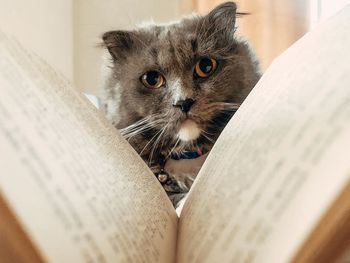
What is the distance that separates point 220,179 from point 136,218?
0.08 meters

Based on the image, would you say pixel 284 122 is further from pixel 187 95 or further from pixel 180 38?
pixel 180 38

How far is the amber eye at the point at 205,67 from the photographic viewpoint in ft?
3.05

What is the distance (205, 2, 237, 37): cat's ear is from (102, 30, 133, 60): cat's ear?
176 mm

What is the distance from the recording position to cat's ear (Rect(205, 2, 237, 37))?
0.98 m

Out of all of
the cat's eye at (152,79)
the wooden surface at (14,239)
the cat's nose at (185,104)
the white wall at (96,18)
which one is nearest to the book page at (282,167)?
the wooden surface at (14,239)

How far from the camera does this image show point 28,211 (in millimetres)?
288

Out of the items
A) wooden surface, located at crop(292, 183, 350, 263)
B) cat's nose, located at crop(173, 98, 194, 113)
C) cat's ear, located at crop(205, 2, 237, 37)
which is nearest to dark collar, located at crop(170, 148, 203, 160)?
cat's nose, located at crop(173, 98, 194, 113)

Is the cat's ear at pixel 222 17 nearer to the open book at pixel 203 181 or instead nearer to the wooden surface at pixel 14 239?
the open book at pixel 203 181

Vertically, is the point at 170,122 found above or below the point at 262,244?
below

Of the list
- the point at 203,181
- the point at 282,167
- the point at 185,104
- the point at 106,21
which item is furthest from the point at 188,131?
the point at 106,21

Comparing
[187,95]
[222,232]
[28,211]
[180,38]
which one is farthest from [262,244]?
[180,38]

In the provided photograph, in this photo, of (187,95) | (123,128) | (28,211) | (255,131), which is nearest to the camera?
(28,211)

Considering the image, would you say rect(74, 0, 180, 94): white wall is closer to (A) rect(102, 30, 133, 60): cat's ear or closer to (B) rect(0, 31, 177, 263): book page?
(A) rect(102, 30, 133, 60): cat's ear

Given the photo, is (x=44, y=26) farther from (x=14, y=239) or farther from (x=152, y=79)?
(x=14, y=239)
